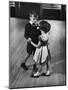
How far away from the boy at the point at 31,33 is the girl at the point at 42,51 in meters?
0.05

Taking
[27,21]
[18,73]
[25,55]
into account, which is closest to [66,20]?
[27,21]

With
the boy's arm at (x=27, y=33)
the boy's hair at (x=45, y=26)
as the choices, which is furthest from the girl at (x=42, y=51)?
the boy's arm at (x=27, y=33)

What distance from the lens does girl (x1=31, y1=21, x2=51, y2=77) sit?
2229 millimetres

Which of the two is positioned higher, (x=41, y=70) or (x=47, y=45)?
(x=47, y=45)

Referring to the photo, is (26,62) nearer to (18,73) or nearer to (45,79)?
(18,73)

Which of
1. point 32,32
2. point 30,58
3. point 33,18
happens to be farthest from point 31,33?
point 30,58

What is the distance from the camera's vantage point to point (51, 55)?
7.46ft

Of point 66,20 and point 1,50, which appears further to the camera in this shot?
point 66,20

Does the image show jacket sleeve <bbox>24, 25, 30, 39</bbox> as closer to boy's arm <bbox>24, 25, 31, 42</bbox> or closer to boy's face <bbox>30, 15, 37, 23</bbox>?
boy's arm <bbox>24, 25, 31, 42</bbox>

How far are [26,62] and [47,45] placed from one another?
310 millimetres

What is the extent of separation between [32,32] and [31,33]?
16mm

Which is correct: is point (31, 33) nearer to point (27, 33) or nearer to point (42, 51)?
point (27, 33)

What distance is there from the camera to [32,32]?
2203mm

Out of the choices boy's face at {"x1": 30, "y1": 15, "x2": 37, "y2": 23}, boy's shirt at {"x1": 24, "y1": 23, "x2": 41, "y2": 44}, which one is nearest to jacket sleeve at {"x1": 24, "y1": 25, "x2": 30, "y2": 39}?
boy's shirt at {"x1": 24, "y1": 23, "x2": 41, "y2": 44}
